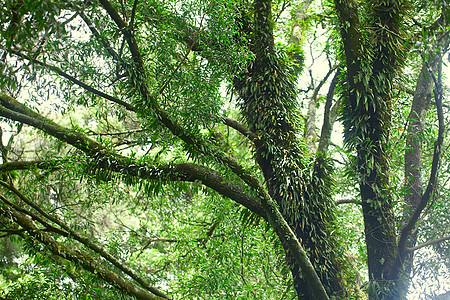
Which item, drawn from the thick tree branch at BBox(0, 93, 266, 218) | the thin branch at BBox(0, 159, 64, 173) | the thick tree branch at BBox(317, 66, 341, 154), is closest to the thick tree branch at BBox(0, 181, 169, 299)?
the thin branch at BBox(0, 159, 64, 173)

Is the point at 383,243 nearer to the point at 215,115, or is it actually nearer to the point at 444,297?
the point at 444,297

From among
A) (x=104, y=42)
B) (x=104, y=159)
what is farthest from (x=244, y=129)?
(x=104, y=42)

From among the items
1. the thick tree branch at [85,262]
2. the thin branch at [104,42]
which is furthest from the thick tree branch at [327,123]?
the thick tree branch at [85,262]

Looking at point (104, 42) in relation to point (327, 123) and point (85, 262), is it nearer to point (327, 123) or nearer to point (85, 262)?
point (85, 262)

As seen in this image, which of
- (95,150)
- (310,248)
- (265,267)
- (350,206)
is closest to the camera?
(95,150)

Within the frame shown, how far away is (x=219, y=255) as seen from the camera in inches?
226

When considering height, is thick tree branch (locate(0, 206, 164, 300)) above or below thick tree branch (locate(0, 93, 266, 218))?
below

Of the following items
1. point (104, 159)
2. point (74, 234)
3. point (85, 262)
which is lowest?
point (85, 262)

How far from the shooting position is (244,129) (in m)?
4.95

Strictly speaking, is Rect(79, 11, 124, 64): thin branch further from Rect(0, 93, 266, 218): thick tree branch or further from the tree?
Rect(0, 93, 266, 218): thick tree branch

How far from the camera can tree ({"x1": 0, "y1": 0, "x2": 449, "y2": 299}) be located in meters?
3.69

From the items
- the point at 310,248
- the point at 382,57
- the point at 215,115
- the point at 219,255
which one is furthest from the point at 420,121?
the point at 219,255

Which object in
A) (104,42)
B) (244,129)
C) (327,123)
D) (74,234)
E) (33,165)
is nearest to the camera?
(74,234)

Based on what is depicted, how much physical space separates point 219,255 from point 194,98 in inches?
115
